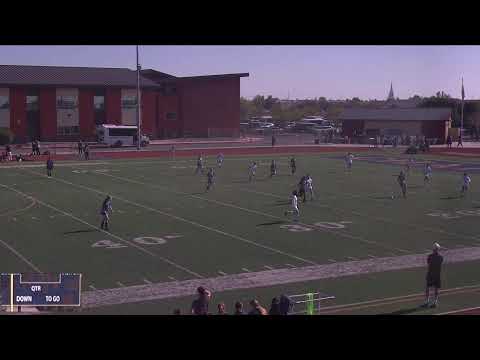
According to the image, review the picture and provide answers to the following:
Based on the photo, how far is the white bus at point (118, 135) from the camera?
47969 mm

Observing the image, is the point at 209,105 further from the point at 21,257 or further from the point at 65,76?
the point at 21,257

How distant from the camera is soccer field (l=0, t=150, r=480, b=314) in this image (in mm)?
13141

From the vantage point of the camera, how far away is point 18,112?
1907 inches

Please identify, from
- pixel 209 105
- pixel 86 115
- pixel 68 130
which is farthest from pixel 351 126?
pixel 68 130

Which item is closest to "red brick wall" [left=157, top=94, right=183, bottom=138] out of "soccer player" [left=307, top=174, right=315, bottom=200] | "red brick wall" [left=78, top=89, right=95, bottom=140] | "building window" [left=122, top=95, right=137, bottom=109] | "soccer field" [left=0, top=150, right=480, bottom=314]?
"building window" [left=122, top=95, right=137, bottom=109]

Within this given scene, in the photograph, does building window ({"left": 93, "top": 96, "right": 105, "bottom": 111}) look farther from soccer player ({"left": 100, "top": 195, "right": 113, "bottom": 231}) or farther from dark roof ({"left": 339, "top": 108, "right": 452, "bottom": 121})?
soccer player ({"left": 100, "top": 195, "right": 113, "bottom": 231})

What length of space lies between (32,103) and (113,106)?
20.7 feet

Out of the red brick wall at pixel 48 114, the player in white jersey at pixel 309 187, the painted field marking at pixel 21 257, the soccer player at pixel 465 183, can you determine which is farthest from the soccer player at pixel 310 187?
the red brick wall at pixel 48 114

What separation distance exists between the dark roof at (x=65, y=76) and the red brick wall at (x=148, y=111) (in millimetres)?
1067

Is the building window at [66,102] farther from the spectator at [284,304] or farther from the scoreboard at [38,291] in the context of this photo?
the spectator at [284,304]

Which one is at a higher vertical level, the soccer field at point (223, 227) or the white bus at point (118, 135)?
the white bus at point (118, 135)

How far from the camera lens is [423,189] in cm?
2591
